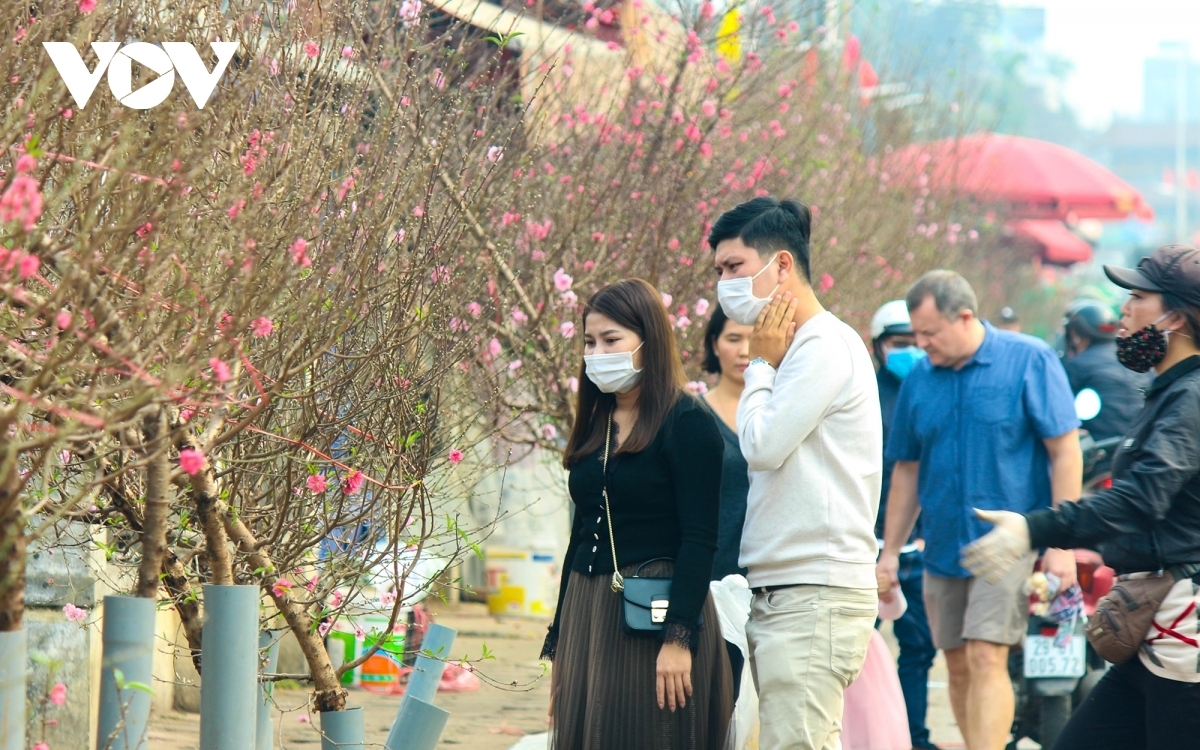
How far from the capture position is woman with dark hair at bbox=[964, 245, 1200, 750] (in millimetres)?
3947

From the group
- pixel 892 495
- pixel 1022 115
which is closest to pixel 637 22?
pixel 892 495

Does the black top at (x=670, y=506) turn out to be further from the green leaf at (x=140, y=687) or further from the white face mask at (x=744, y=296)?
the green leaf at (x=140, y=687)

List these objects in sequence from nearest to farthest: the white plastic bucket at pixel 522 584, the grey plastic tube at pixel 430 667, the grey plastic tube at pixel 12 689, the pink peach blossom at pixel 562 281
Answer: the grey plastic tube at pixel 12 689
the grey plastic tube at pixel 430 667
the pink peach blossom at pixel 562 281
the white plastic bucket at pixel 522 584

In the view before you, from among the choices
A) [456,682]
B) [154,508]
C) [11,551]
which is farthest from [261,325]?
[456,682]

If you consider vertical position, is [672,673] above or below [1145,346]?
below

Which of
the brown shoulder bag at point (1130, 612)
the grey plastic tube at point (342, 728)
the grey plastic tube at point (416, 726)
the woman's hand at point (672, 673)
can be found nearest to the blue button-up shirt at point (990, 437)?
the brown shoulder bag at point (1130, 612)

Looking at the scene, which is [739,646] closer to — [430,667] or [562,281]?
[430,667]

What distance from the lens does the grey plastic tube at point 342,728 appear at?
176 inches

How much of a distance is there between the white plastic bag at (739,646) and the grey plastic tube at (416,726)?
0.90 m

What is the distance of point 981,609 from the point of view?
574cm

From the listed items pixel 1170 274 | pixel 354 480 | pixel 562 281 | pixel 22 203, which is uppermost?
pixel 562 281

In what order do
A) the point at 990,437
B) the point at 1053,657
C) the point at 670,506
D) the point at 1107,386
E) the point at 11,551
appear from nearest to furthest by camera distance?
the point at 11,551 → the point at 670,506 → the point at 990,437 → the point at 1053,657 → the point at 1107,386

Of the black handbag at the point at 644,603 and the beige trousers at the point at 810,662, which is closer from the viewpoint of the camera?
the beige trousers at the point at 810,662

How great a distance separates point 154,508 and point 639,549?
142 centimetres
